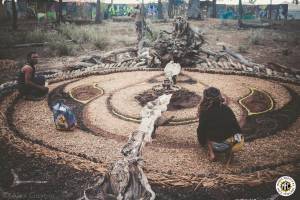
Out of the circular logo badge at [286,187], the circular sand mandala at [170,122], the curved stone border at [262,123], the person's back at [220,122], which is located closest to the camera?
the circular logo badge at [286,187]

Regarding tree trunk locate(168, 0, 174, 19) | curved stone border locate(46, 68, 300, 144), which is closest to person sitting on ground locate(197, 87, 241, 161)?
curved stone border locate(46, 68, 300, 144)

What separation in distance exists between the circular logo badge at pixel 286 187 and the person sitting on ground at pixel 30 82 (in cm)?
386

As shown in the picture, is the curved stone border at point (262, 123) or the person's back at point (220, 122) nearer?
the person's back at point (220, 122)

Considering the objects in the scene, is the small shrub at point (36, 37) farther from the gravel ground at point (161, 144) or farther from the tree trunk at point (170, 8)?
the tree trunk at point (170, 8)

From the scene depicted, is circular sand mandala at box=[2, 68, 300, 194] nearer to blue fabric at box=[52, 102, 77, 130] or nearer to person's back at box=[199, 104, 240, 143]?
blue fabric at box=[52, 102, 77, 130]

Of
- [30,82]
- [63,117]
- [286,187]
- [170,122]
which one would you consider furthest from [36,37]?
[286,187]

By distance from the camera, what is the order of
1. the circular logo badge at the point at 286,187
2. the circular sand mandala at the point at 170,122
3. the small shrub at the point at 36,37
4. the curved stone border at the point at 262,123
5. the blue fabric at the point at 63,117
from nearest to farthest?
the circular logo badge at the point at 286,187
the circular sand mandala at the point at 170,122
the curved stone border at the point at 262,123
the blue fabric at the point at 63,117
the small shrub at the point at 36,37

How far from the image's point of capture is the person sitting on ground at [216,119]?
314 cm

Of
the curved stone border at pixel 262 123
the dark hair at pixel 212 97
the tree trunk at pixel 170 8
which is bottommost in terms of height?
the curved stone border at pixel 262 123

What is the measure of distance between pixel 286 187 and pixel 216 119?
0.87 m

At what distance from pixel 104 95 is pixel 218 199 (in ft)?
10.5

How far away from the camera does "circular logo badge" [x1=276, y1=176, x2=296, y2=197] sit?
2580 millimetres

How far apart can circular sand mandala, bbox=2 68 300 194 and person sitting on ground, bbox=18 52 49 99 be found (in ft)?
0.54

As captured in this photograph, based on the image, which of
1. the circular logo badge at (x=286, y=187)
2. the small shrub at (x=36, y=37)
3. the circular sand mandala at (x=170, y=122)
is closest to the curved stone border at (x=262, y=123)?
the circular sand mandala at (x=170, y=122)
